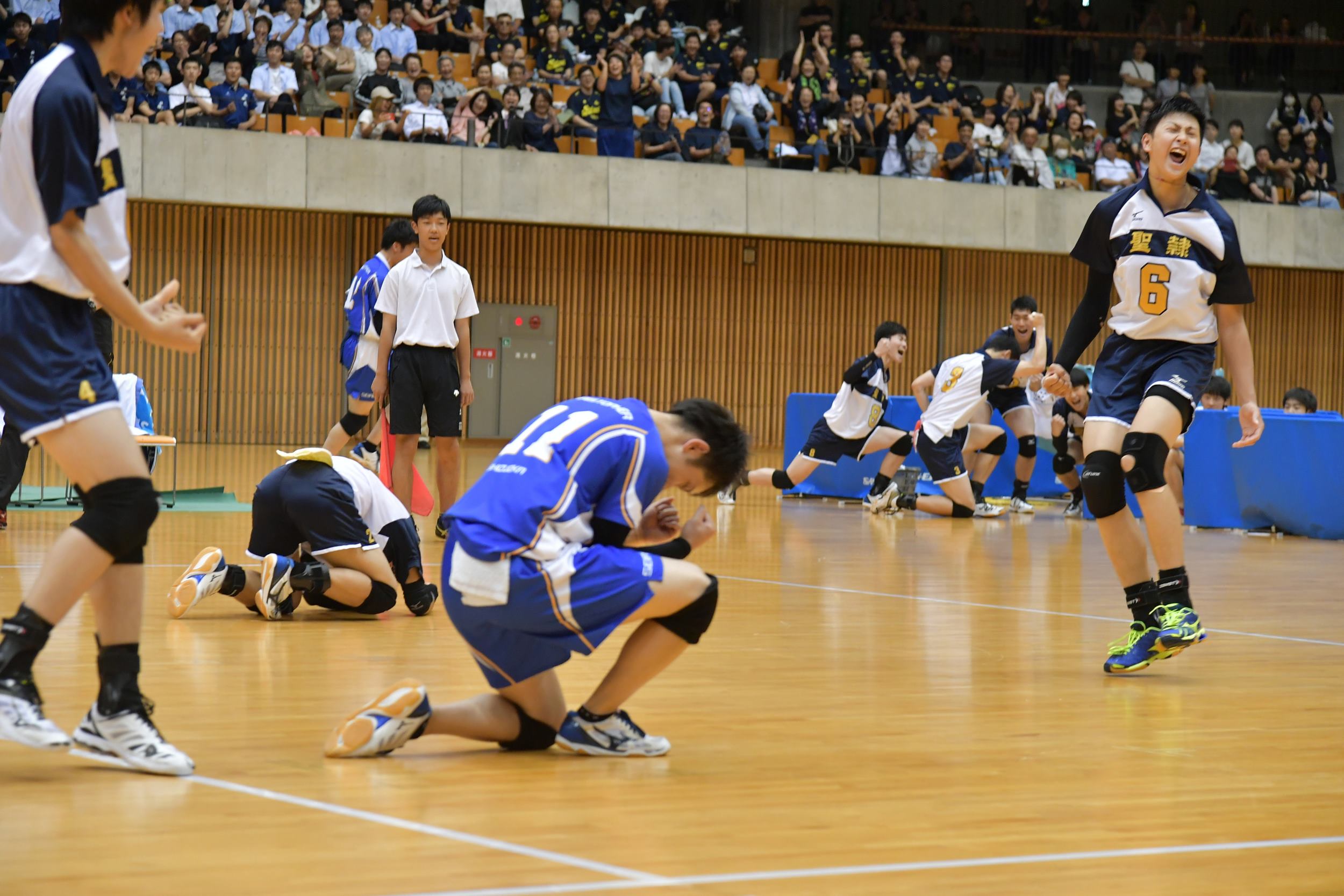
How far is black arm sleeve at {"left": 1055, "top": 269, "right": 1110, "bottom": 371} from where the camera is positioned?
17.7ft

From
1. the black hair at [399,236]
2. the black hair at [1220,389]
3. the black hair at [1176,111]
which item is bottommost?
the black hair at [1220,389]

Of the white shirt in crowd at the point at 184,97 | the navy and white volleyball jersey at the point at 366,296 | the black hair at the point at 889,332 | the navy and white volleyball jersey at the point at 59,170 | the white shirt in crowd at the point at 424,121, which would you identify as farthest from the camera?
the white shirt in crowd at the point at 424,121

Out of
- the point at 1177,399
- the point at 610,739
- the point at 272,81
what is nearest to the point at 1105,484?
the point at 1177,399

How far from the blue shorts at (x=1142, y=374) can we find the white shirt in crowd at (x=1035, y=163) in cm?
1672

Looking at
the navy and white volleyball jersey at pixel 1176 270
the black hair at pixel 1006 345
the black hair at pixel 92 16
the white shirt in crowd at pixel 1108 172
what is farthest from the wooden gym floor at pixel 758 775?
the white shirt in crowd at pixel 1108 172

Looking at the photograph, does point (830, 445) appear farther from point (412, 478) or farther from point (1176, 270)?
point (1176, 270)

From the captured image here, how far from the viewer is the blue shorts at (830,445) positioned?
482 inches

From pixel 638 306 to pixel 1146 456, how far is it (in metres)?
17.3

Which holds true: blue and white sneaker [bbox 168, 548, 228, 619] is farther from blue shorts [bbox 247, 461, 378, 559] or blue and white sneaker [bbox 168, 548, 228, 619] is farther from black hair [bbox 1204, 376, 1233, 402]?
black hair [bbox 1204, 376, 1233, 402]

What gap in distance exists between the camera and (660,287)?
2211 cm

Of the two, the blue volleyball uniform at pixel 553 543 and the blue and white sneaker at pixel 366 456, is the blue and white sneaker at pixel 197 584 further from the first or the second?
the blue and white sneaker at pixel 366 456

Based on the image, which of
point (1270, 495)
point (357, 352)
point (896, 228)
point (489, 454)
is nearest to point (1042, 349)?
point (1270, 495)

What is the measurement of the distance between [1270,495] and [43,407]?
10.5 m

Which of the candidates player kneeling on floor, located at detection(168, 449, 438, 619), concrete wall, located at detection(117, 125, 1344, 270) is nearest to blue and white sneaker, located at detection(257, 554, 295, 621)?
player kneeling on floor, located at detection(168, 449, 438, 619)
